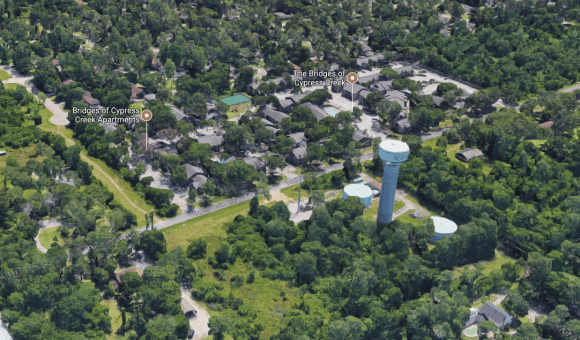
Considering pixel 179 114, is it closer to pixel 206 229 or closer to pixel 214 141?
pixel 214 141

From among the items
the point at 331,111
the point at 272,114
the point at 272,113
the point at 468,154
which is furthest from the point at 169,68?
the point at 468,154

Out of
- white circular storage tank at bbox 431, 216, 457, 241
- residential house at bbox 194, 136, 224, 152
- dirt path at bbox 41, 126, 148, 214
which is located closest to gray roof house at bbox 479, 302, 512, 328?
white circular storage tank at bbox 431, 216, 457, 241

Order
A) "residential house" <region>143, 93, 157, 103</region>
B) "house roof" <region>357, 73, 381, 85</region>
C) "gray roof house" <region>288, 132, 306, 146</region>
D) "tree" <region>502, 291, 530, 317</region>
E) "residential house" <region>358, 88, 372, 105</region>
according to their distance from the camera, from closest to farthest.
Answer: "tree" <region>502, 291, 530, 317</region> < "gray roof house" <region>288, 132, 306, 146</region> < "residential house" <region>143, 93, 157, 103</region> < "residential house" <region>358, 88, 372, 105</region> < "house roof" <region>357, 73, 381, 85</region>

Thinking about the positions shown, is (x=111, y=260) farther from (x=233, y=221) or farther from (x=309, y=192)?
(x=309, y=192)

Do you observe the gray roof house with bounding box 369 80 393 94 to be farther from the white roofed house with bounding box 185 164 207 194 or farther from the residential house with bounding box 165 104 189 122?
the white roofed house with bounding box 185 164 207 194

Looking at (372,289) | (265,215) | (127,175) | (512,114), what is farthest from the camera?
(512,114)

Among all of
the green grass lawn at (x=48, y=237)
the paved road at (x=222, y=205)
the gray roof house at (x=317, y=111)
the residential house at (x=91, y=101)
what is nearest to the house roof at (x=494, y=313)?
the paved road at (x=222, y=205)

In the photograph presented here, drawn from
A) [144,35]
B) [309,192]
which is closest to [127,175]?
[309,192]
